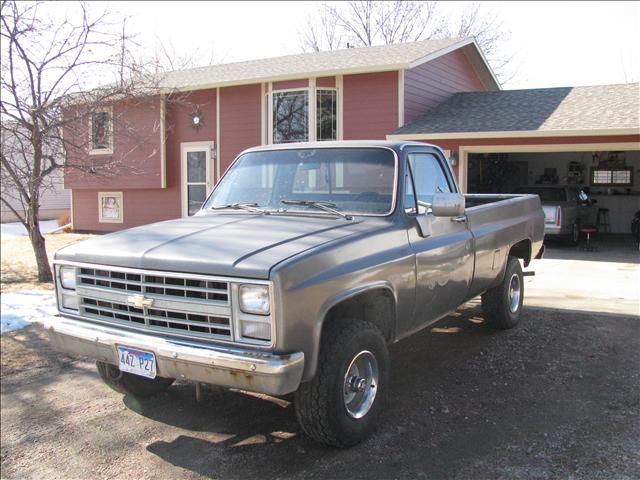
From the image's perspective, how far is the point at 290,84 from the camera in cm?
1556

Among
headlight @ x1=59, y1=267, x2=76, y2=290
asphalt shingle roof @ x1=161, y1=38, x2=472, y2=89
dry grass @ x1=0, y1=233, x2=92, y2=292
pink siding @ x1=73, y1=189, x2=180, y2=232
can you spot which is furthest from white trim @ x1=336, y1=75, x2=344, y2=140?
headlight @ x1=59, y1=267, x2=76, y2=290

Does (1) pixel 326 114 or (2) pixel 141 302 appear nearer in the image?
(2) pixel 141 302

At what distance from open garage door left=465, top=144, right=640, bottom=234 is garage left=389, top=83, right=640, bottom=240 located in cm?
3

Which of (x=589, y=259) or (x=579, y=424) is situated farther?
(x=589, y=259)

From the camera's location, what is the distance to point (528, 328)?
6.45 m

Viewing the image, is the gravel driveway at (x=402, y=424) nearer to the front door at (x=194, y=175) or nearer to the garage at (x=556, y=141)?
the garage at (x=556, y=141)

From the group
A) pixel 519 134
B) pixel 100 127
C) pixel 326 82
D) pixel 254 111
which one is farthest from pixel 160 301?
pixel 254 111

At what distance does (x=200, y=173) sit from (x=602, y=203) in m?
13.2

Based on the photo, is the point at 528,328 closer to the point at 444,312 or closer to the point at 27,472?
the point at 444,312

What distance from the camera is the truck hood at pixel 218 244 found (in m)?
3.28

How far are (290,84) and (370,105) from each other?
7.71 feet

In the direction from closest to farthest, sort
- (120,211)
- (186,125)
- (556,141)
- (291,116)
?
1. (556,141)
2. (291,116)
3. (186,125)
4. (120,211)

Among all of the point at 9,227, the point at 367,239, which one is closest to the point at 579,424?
the point at 367,239

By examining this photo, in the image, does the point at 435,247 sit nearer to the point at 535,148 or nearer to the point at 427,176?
the point at 427,176
